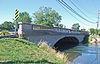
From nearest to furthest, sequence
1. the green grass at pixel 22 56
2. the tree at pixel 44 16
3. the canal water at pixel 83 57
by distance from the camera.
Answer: the green grass at pixel 22 56 → the canal water at pixel 83 57 → the tree at pixel 44 16

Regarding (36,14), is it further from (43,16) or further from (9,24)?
(9,24)

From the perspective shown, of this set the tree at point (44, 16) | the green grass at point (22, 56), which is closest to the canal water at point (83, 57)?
the green grass at point (22, 56)

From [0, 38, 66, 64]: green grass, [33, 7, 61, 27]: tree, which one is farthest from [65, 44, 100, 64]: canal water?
[33, 7, 61, 27]: tree

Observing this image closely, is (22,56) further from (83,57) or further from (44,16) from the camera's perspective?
(44,16)

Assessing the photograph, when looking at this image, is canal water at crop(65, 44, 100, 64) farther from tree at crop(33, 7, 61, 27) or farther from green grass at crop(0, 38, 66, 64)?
tree at crop(33, 7, 61, 27)

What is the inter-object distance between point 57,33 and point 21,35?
904 cm

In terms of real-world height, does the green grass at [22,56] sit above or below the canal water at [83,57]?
above

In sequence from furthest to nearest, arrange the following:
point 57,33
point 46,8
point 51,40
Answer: point 46,8
point 57,33
point 51,40

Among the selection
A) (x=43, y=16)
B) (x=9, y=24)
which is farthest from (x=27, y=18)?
(x=9, y=24)

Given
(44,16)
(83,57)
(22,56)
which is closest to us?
(22,56)

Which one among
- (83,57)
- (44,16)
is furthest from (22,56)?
(44,16)

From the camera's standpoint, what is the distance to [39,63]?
5129 mm

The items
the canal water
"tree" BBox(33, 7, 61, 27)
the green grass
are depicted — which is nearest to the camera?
the green grass

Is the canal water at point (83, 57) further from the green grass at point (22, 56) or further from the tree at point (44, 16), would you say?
the tree at point (44, 16)
